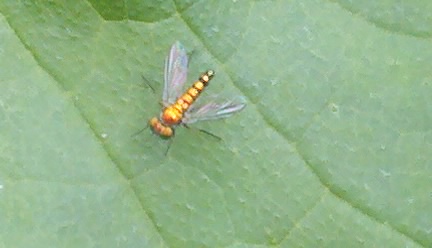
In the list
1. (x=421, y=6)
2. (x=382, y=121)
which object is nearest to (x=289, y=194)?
(x=382, y=121)

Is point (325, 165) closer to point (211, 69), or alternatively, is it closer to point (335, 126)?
point (335, 126)

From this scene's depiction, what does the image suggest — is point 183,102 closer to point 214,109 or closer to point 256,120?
point 214,109

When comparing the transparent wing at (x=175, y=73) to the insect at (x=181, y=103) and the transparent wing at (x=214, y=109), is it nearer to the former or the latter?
the insect at (x=181, y=103)

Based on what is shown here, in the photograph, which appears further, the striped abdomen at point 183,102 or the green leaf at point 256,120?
the striped abdomen at point 183,102

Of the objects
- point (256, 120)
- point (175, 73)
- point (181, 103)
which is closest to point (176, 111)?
point (181, 103)

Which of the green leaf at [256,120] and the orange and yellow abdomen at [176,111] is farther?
the orange and yellow abdomen at [176,111]

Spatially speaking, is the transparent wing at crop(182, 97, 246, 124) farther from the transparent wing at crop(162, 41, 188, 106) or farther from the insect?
the transparent wing at crop(162, 41, 188, 106)

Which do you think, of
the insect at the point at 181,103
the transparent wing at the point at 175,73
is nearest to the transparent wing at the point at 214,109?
the insect at the point at 181,103

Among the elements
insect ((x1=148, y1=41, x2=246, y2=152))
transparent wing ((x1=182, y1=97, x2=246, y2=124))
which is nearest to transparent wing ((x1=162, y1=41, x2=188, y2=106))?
insect ((x1=148, y1=41, x2=246, y2=152))
